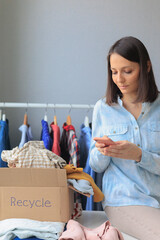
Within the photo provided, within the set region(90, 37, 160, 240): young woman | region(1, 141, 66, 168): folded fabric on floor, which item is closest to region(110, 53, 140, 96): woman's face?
region(90, 37, 160, 240): young woman

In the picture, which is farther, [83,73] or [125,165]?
[83,73]

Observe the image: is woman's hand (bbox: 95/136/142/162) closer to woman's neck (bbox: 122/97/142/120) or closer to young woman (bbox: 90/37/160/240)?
young woman (bbox: 90/37/160/240)

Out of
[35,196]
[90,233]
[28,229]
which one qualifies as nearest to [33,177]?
[35,196]

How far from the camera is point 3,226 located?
1.35 metres

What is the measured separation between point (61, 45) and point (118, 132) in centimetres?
140

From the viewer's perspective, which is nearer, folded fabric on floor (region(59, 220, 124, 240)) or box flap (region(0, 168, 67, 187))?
folded fabric on floor (region(59, 220, 124, 240))

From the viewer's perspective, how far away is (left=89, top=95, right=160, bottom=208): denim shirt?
5.30 feet

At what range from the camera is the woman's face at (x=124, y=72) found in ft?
5.39

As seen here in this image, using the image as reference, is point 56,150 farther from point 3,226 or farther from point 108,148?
point 3,226

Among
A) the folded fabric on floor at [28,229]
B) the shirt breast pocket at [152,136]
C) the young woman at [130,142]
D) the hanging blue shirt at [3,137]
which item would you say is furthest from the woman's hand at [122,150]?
the hanging blue shirt at [3,137]

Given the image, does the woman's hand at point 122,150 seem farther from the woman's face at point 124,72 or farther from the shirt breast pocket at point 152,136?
the woman's face at point 124,72

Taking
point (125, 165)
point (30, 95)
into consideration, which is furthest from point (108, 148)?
point (30, 95)

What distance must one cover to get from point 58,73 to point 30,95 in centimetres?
29

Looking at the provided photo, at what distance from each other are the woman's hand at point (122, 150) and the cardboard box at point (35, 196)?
21 centimetres
